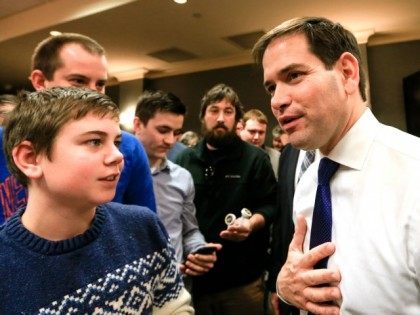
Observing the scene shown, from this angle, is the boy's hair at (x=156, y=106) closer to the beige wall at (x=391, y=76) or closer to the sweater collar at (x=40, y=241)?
the sweater collar at (x=40, y=241)

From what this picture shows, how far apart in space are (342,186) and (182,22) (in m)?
4.47

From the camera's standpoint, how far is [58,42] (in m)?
1.40

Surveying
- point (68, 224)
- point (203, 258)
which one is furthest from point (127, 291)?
point (203, 258)

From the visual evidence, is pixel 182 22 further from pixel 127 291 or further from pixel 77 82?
pixel 127 291

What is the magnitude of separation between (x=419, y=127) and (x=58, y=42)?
4.56 metres

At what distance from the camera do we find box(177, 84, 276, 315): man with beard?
79.3 inches

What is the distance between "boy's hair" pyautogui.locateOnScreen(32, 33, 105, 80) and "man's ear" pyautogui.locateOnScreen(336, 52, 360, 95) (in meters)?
0.87

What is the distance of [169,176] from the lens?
6.30 ft

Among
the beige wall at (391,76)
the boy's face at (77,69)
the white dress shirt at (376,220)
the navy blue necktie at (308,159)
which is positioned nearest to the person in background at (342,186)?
the white dress shirt at (376,220)

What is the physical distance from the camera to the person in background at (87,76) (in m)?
1.34

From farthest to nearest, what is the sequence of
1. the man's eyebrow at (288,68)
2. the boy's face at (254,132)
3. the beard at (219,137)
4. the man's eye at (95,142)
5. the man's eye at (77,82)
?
the boy's face at (254,132)
the beard at (219,137)
the man's eye at (77,82)
the man's eyebrow at (288,68)
the man's eye at (95,142)

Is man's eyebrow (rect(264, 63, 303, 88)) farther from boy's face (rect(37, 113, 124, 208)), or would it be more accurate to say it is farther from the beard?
the beard

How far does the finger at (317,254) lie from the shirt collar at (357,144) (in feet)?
0.73

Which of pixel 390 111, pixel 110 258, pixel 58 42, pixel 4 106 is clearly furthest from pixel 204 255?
pixel 390 111
